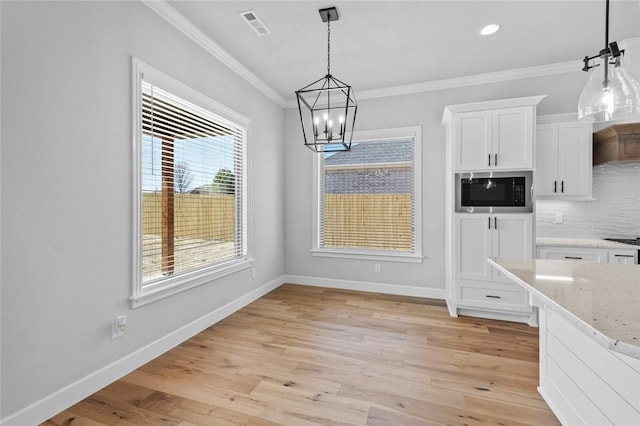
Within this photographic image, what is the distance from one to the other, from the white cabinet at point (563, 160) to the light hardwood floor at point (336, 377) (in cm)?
159

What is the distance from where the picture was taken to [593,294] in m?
1.17

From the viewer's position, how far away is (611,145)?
10.2 feet

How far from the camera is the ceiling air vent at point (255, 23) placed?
257 centimetres

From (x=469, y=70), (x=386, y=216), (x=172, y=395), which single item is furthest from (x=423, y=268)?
(x=172, y=395)

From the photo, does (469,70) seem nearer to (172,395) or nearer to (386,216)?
(386,216)

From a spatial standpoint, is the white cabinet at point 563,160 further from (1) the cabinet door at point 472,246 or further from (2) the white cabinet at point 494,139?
(1) the cabinet door at point 472,246

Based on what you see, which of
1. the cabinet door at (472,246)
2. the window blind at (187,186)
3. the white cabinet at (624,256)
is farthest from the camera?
the cabinet door at (472,246)

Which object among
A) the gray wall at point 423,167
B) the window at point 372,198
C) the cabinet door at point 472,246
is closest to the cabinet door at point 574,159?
the gray wall at point 423,167

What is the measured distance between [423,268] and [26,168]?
4077mm

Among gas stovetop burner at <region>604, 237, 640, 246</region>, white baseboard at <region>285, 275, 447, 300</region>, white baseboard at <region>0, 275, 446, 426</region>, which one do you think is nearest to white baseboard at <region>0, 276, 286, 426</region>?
white baseboard at <region>0, 275, 446, 426</region>

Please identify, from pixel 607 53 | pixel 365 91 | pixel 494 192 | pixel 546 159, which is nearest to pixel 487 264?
pixel 494 192

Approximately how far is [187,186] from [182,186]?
7 cm

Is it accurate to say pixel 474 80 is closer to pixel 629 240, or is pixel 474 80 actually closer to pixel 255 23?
pixel 629 240

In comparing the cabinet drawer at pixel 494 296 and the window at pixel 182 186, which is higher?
the window at pixel 182 186
